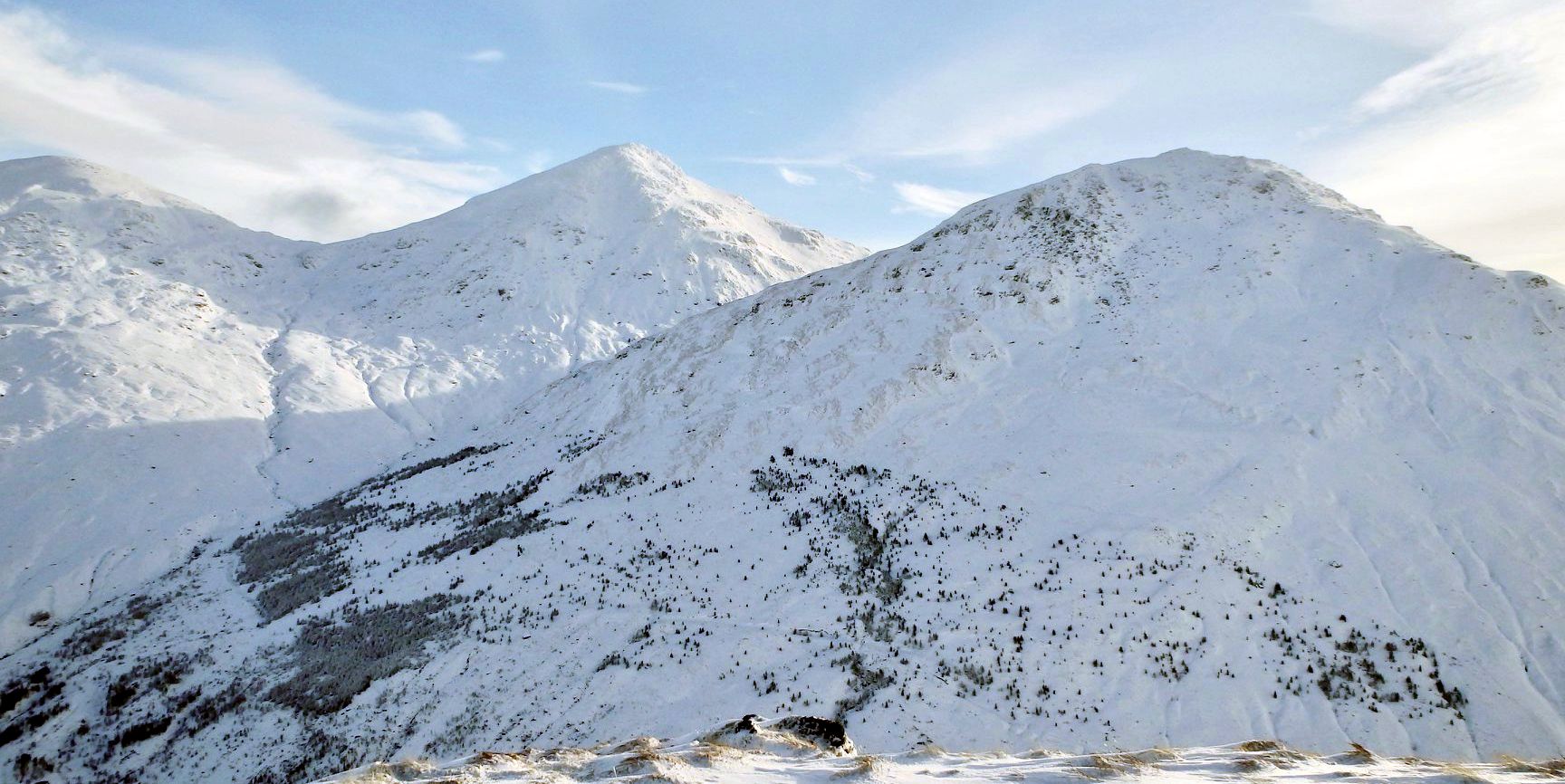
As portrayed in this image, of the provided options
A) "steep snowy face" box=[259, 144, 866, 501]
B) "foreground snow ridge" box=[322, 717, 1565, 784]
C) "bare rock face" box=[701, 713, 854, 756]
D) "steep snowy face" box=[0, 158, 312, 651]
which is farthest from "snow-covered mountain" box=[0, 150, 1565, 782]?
"steep snowy face" box=[259, 144, 866, 501]

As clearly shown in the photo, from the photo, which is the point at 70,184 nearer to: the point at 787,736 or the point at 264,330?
the point at 264,330

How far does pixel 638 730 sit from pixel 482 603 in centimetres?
988

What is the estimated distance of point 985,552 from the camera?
73.7ft

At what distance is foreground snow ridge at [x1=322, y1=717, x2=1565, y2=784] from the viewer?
837cm

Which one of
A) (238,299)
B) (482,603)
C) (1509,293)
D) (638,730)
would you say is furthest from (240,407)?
(1509,293)

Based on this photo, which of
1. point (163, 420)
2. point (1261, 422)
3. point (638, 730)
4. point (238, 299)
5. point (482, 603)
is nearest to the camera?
point (638, 730)

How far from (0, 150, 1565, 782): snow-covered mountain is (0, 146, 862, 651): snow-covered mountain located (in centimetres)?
817

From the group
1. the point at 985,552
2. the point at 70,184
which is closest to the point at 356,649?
the point at 985,552

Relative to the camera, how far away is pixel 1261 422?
25.8 metres

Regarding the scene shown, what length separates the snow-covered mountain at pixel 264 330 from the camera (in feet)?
119

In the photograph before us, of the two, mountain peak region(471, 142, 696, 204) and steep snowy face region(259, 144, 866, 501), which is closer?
steep snowy face region(259, 144, 866, 501)

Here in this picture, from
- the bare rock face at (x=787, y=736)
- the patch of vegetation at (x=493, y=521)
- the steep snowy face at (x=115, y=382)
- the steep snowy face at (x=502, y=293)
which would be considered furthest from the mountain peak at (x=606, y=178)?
the bare rock face at (x=787, y=736)

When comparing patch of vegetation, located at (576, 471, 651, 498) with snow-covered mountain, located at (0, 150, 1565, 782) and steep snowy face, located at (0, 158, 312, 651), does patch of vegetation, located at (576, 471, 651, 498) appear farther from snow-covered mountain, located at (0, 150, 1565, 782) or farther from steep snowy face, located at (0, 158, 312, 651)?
steep snowy face, located at (0, 158, 312, 651)

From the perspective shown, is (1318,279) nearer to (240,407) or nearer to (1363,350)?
(1363,350)
